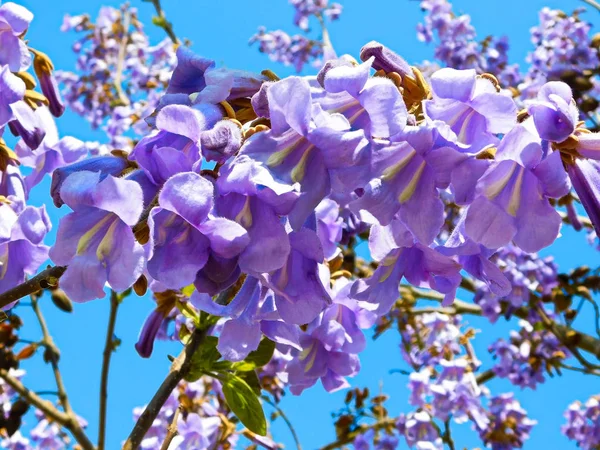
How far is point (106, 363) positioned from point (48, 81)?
1349 millimetres

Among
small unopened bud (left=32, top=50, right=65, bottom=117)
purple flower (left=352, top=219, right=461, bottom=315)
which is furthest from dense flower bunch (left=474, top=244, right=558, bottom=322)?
purple flower (left=352, top=219, right=461, bottom=315)

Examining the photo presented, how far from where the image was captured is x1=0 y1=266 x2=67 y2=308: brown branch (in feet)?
2.86

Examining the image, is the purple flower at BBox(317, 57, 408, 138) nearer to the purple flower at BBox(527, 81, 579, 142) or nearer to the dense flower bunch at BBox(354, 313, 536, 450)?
the purple flower at BBox(527, 81, 579, 142)

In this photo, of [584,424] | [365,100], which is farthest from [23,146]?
[584,424]

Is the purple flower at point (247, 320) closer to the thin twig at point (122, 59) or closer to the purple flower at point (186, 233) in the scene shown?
the purple flower at point (186, 233)

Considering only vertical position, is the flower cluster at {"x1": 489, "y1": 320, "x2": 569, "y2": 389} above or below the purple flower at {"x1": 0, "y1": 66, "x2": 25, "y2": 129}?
above

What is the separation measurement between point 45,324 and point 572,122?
3133 mm

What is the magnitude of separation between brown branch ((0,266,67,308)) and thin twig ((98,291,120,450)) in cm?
154

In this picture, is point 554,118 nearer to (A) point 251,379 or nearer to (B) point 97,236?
A: (B) point 97,236

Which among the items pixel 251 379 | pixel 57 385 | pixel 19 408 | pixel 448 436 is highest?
pixel 448 436

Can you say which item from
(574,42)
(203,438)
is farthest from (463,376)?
(574,42)

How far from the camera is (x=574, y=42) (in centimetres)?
569

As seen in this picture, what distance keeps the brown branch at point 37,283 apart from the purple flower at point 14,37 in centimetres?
61

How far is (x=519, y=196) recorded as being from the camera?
32.1 inches
